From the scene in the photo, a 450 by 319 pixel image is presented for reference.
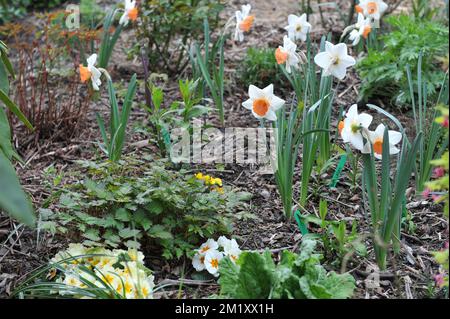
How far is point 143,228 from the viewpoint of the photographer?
2584 millimetres

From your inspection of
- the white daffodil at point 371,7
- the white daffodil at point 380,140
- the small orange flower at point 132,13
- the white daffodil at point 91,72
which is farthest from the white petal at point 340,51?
the small orange flower at point 132,13

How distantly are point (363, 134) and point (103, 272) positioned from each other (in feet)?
3.49

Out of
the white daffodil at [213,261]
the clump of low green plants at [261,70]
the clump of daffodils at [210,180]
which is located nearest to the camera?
the white daffodil at [213,261]

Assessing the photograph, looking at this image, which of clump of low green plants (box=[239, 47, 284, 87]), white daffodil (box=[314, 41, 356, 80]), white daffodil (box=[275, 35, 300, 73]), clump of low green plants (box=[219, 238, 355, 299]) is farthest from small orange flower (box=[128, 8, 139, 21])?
clump of low green plants (box=[219, 238, 355, 299])

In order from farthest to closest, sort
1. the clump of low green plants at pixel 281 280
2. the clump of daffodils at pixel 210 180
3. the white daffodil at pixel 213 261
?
1. the clump of daffodils at pixel 210 180
2. the white daffodil at pixel 213 261
3. the clump of low green plants at pixel 281 280

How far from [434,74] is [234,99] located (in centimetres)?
117

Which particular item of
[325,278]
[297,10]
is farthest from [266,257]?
[297,10]

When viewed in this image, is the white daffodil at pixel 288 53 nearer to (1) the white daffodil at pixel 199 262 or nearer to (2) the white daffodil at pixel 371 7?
(2) the white daffodil at pixel 371 7

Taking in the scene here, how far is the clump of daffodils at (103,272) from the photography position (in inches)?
87.2

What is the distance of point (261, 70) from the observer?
161 inches

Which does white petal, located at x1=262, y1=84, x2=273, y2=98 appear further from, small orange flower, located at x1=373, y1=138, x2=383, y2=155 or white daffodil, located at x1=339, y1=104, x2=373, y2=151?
small orange flower, located at x1=373, y1=138, x2=383, y2=155

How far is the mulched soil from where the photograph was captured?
249 cm

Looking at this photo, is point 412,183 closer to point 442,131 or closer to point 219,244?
point 442,131

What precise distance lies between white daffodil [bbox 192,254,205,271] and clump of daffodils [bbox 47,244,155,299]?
18 centimetres
